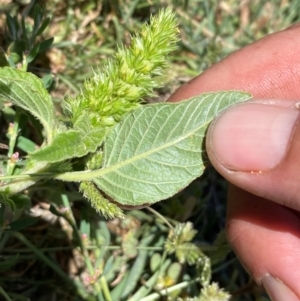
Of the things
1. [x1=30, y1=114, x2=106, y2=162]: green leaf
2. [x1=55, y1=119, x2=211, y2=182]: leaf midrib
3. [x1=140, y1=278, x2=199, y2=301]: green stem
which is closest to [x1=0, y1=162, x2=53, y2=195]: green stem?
[x1=55, y1=119, x2=211, y2=182]: leaf midrib

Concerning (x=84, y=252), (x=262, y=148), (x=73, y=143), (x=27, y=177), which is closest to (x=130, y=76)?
(x=73, y=143)

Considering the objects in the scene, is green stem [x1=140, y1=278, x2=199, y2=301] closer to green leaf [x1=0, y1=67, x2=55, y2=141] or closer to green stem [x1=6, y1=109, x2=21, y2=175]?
green stem [x1=6, y1=109, x2=21, y2=175]

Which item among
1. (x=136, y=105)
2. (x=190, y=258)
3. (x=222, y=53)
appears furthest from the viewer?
(x=222, y=53)

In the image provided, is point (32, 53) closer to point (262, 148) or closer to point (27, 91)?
point (27, 91)

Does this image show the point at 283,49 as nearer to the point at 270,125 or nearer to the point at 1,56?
the point at 270,125

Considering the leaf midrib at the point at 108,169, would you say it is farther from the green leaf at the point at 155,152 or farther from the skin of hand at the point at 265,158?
the skin of hand at the point at 265,158

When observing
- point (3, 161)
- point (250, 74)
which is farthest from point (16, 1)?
point (250, 74)
